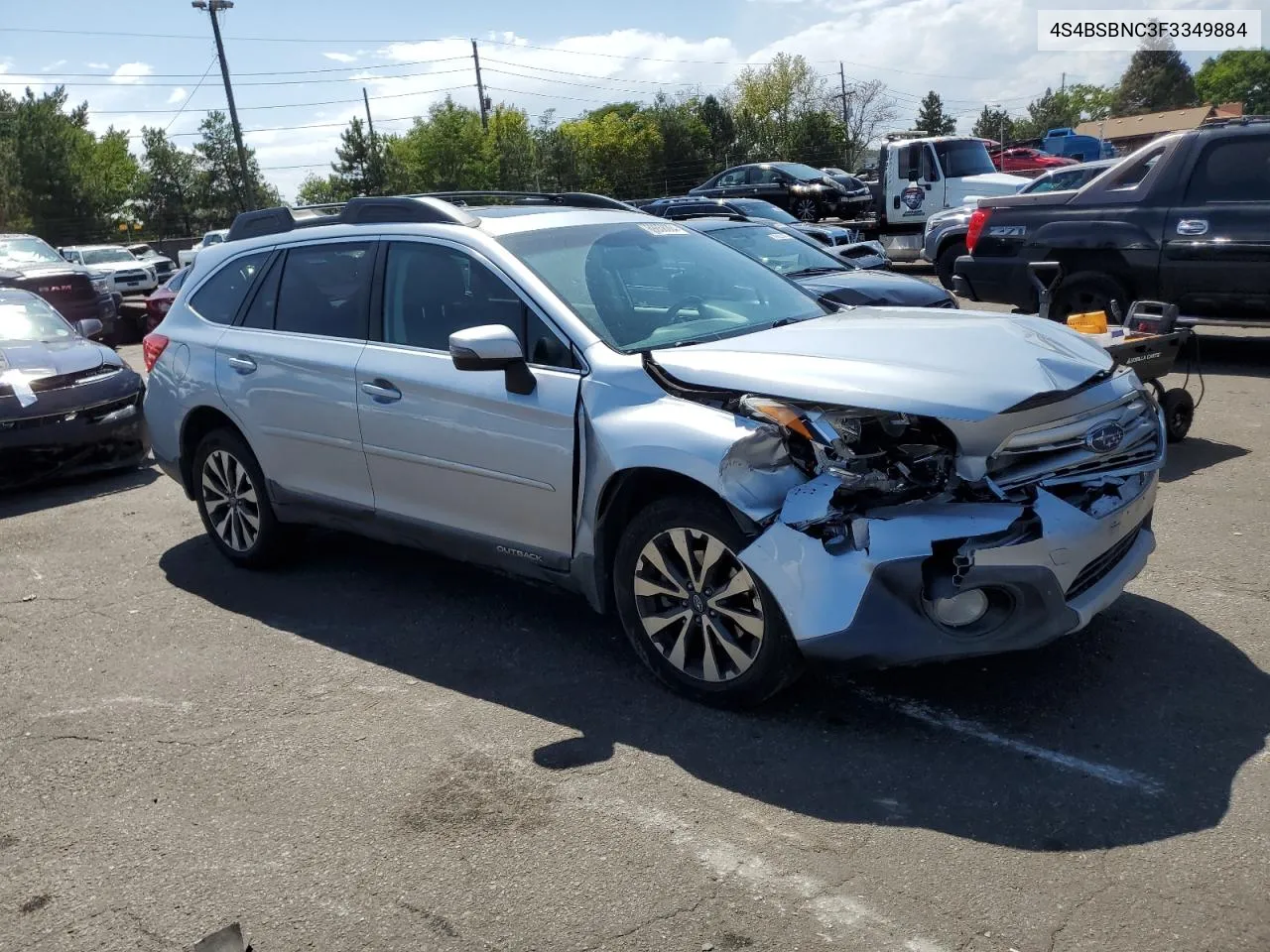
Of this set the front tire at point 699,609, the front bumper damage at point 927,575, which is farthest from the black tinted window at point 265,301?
the front bumper damage at point 927,575

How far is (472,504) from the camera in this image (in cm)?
474

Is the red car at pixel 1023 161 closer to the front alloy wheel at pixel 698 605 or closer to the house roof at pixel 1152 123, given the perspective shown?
the house roof at pixel 1152 123

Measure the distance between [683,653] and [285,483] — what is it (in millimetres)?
2511

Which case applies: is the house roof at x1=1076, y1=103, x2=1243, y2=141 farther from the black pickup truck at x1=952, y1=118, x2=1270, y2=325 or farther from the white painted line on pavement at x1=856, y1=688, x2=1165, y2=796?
the white painted line on pavement at x1=856, y1=688, x2=1165, y2=796

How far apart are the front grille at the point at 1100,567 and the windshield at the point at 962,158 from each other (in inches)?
755

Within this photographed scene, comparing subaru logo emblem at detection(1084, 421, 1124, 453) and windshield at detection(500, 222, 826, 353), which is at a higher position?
windshield at detection(500, 222, 826, 353)

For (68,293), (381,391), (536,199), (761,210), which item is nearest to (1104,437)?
(381,391)

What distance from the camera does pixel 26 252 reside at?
20391 millimetres

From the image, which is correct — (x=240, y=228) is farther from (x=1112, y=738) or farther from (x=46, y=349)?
(x=1112, y=738)

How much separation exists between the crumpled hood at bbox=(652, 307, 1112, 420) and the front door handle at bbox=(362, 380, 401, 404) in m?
1.28

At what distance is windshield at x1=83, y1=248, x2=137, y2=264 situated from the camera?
30.9 m

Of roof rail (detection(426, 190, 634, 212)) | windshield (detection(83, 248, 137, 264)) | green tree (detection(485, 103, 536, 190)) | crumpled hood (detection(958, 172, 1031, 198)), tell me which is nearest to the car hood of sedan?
roof rail (detection(426, 190, 634, 212))

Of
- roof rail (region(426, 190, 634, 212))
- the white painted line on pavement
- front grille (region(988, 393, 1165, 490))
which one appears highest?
roof rail (region(426, 190, 634, 212))

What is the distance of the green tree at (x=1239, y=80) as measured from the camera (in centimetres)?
10975
